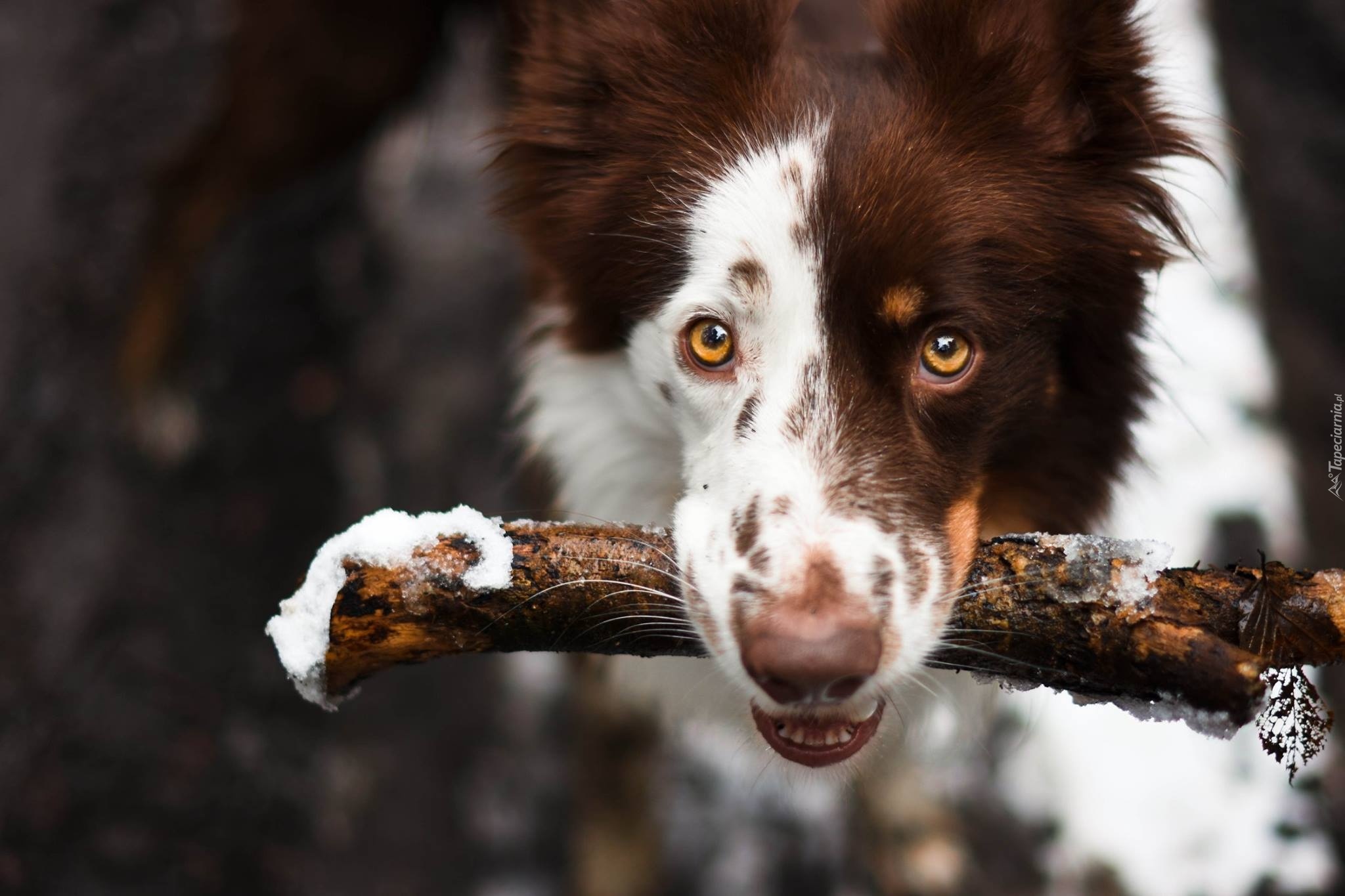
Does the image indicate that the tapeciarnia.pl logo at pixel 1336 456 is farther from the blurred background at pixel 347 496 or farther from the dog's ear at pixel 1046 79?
the dog's ear at pixel 1046 79

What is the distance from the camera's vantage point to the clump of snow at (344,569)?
1.87m

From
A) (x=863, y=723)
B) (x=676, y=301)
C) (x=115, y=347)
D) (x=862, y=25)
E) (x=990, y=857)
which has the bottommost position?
(x=863, y=723)

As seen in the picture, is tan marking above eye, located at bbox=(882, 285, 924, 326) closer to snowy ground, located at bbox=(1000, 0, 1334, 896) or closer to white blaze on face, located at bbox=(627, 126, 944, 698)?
white blaze on face, located at bbox=(627, 126, 944, 698)

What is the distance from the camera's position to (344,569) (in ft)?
6.17

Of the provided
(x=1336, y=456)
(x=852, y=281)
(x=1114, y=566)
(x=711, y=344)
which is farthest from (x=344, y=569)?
(x=1336, y=456)

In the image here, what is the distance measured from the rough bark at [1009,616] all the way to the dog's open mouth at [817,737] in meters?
0.23

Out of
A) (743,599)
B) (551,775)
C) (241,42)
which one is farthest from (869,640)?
(241,42)

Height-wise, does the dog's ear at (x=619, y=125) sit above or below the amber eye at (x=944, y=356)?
above

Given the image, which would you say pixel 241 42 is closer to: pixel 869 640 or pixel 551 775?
pixel 551 775

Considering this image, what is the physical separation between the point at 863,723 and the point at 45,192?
4452 millimetres

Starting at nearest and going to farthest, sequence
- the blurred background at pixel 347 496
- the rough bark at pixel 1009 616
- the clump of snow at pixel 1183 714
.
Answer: the clump of snow at pixel 1183 714 → the rough bark at pixel 1009 616 → the blurred background at pixel 347 496

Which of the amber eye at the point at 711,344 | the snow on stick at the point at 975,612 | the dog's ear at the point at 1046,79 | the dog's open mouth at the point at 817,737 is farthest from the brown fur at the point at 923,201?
the dog's open mouth at the point at 817,737

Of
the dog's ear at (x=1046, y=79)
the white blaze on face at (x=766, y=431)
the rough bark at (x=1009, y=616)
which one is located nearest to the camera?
the rough bark at (x=1009, y=616)

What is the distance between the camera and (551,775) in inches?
185
